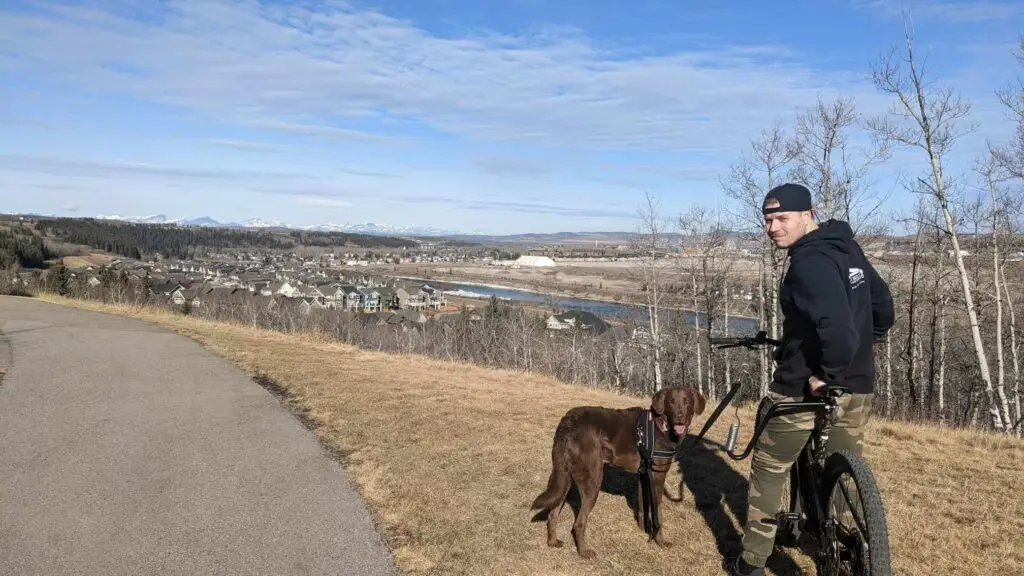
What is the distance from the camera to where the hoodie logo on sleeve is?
3.20 m

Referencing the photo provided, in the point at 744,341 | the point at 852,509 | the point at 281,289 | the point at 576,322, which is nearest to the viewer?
the point at 852,509

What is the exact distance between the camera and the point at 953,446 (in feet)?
23.4

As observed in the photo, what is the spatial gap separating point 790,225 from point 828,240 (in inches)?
8.6

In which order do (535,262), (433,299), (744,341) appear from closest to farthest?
(744,341) → (433,299) → (535,262)

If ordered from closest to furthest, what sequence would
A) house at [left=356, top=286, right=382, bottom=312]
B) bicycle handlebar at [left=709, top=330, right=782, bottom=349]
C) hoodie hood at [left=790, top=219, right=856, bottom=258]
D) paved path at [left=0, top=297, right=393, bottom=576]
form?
hoodie hood at [left=790, top=219, right=856, bottom=258]
bicycle handlebar at [left=709, top=330, right=782, bottom=349]
paved path at [left=0, top=297, right=393, bottom=576]
house at [left=356, top=286, right=382, bottom=312]

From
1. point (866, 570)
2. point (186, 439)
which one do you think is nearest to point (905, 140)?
point (866, 570)

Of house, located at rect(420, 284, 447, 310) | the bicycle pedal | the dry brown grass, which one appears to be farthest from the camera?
house, located at rect(420, 284, 447, 310)

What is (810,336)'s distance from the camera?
10.6ft

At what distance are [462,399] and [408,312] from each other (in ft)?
187

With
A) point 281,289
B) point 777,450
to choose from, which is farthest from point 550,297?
point 777,450

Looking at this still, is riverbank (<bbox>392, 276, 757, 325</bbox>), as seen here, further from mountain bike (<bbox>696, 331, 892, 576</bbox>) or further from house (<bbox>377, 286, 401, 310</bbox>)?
mountain bike (<bbox>696, 331, 892, 576</bbox>)

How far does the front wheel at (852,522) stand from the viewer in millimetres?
2869

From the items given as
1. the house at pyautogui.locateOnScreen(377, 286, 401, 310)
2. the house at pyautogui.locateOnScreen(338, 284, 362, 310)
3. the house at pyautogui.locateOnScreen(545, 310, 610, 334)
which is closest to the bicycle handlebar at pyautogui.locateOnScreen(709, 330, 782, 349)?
the house at pyautogui.locateOnScreen(545, 310, 610, 334)

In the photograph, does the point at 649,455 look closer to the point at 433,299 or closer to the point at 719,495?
the point at 719,495
